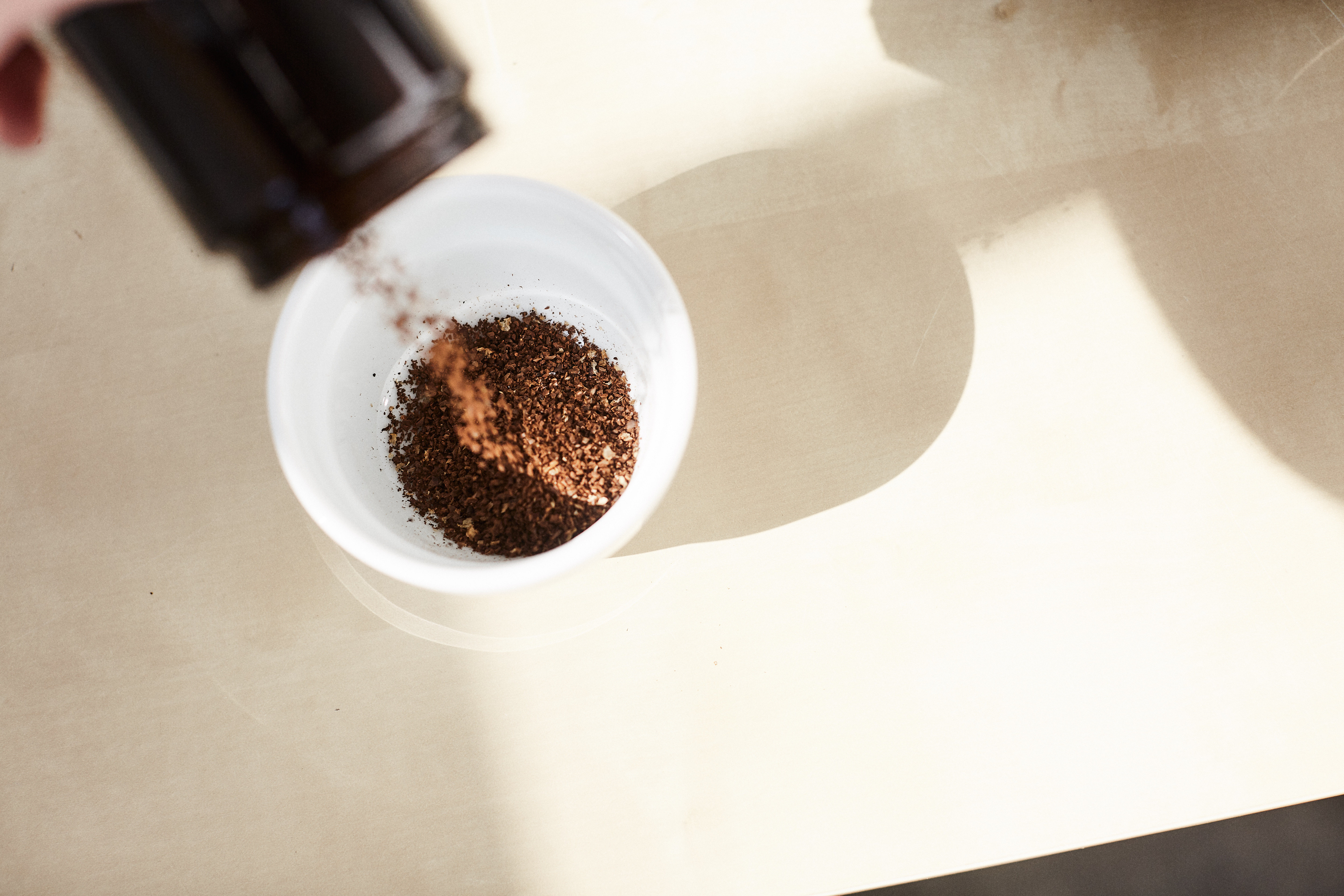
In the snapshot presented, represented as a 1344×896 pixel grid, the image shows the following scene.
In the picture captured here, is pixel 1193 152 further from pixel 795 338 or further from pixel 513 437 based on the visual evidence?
pixel 513 437

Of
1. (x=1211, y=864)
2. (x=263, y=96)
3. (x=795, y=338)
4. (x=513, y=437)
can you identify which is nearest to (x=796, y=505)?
(x=795, y=338)

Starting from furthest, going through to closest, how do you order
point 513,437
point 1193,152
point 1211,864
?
point 1211,864
point 1193,152
point 513,437

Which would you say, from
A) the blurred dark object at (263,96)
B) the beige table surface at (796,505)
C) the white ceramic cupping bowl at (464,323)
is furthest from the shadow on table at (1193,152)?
the blurred dark object at (263,96)

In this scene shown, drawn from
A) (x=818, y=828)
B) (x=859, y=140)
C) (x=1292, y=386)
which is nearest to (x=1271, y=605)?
(x=1292, y=386)

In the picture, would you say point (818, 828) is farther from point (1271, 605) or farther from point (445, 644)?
point (1271, 605)

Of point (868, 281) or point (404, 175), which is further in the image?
point (868, 281)
